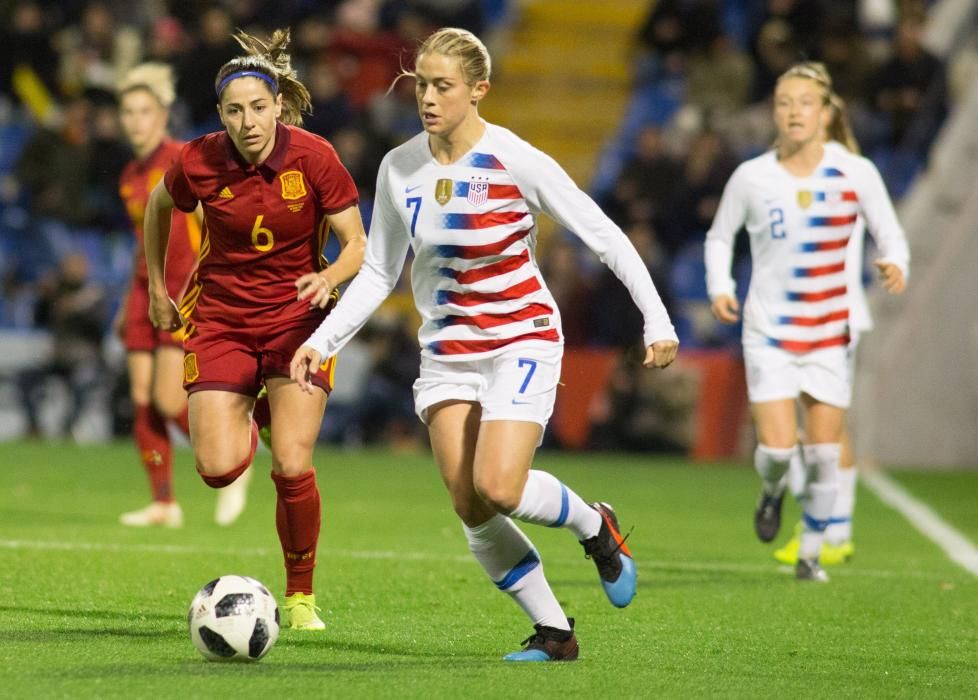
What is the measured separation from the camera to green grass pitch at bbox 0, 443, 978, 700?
18.1 ft

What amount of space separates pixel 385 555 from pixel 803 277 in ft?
8.32

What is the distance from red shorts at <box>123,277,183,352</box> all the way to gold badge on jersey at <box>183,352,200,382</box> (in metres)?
3.39

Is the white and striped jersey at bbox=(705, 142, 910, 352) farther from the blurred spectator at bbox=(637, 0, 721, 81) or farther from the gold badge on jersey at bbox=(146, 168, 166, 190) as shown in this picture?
the blurred spectator at bbox=(637, 0, 721, 81)

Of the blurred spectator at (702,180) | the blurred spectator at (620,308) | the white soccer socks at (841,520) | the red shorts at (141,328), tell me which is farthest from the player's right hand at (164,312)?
the blurred spectator at (702,180)

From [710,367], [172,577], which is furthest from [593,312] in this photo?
[172,577]

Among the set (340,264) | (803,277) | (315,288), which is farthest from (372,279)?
(803,277)

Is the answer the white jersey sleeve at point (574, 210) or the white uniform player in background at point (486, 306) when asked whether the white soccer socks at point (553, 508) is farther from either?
the white jersey sleeve at point (574, 210)

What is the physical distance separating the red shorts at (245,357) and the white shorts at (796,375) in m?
2.76

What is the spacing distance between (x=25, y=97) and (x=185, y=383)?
15.0 meters

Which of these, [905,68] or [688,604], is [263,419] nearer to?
[688,604]

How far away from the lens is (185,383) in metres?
6.72

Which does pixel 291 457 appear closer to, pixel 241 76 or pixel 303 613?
pixel 303 613

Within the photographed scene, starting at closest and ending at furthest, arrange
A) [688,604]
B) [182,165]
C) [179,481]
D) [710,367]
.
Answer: [182,165]
[688,604]
[179,481]
[710,367]

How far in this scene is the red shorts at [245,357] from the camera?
21.8ft
